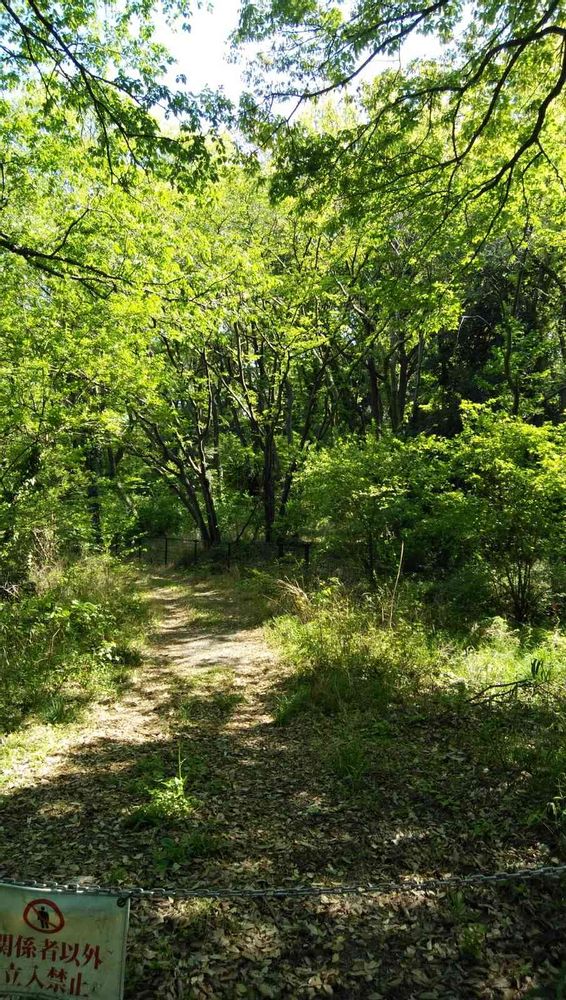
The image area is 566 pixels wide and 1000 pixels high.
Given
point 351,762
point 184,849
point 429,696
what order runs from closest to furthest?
point 184,849, point 351,762, point 429,696

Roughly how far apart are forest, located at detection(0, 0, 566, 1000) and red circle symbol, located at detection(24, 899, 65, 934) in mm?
247

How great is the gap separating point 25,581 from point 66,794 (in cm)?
395

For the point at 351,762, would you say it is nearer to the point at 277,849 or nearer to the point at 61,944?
the point at 277,849

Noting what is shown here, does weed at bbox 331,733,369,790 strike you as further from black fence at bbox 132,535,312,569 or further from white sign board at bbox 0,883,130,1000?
black fence at bbox 132,535,312,569

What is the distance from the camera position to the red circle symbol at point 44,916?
6.73 feet

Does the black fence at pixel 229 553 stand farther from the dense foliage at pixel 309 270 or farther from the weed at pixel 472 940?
the weed at pixel 472 940

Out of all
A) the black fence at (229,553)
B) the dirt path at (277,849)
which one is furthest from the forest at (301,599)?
the black fence at (229,553)

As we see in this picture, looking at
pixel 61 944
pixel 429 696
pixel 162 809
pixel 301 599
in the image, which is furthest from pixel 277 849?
pixel 301 599

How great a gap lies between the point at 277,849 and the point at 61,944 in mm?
1939

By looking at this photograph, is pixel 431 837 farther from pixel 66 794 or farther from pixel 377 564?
pixel 377 564

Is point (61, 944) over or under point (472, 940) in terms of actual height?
over

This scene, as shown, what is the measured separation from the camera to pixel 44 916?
80.7 inches

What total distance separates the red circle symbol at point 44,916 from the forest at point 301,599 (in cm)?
25

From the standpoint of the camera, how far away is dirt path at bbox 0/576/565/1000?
8.84 feet
